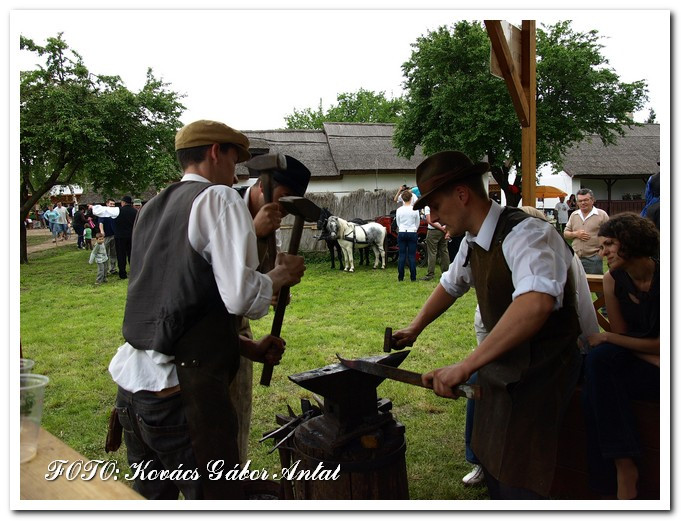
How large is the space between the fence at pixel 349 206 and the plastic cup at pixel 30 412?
1565cm

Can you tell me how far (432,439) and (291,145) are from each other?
75.0ft

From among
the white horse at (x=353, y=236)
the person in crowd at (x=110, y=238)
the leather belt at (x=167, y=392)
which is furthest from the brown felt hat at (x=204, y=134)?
the person in crowd at (x=110, y=238)

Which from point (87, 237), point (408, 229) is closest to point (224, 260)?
point (408, 229)

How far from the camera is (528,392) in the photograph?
84.3 inches

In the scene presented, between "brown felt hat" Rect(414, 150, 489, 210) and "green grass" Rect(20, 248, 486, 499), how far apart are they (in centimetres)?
216

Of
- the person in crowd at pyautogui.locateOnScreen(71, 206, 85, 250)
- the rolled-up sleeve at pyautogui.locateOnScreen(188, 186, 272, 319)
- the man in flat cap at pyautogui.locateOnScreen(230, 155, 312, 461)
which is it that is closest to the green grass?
the man in flat cap at pyautogui.locateOnScreen(230, 155, 312, 461)

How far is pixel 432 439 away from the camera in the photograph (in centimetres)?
425

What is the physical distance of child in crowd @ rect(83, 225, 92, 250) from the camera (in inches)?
791

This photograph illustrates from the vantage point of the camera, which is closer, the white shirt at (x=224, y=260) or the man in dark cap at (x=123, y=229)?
the white shirt at (x=224, y=260)

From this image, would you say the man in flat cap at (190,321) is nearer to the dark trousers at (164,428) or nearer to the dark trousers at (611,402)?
the dark trousers at (164,428)

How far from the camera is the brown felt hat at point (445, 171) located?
223 centimetres

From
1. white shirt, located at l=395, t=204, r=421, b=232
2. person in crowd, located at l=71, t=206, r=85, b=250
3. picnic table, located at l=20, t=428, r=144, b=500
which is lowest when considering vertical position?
picnic table, located at l=20, t=428, r=144, b=500

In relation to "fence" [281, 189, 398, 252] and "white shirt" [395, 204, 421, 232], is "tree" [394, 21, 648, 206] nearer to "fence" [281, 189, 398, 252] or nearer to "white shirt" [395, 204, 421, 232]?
"fence" [281, 189, 398, 252]

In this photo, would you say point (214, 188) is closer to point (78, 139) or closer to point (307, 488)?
point (307, 488)
